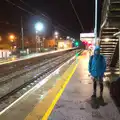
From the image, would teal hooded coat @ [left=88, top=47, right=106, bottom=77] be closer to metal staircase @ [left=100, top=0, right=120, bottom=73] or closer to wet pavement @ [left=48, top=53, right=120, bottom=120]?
wet pavement @ [left=48, top=53, right=120, bottom=120]

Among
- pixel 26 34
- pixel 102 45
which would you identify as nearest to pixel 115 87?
pixel 102 45

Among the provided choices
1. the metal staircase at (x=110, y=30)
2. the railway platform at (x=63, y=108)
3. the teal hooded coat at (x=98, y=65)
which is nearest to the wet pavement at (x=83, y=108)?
the railway platform at (x=63, y=108)

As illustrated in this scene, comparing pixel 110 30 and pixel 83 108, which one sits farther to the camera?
pixel 110 30

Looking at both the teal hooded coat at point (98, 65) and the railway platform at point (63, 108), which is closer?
the railway platform at point (63, 108)

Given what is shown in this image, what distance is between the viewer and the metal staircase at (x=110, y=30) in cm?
873

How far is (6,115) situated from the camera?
279 inches

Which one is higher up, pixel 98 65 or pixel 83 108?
pixel 98 65

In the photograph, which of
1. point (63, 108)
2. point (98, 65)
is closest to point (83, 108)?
point (63, 108)

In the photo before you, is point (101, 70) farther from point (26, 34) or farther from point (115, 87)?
point (26, 34)

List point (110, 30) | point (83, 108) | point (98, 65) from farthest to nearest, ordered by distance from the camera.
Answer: point (110, 30) < point (98, 65) < point (83, 108)

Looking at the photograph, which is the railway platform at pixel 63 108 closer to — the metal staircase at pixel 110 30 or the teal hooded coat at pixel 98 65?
the teal hooded coat at pixel 98 65

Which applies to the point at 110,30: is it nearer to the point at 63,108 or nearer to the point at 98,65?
the point at 98,65

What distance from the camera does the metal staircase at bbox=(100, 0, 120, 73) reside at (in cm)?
873

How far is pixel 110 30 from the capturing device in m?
13.2
